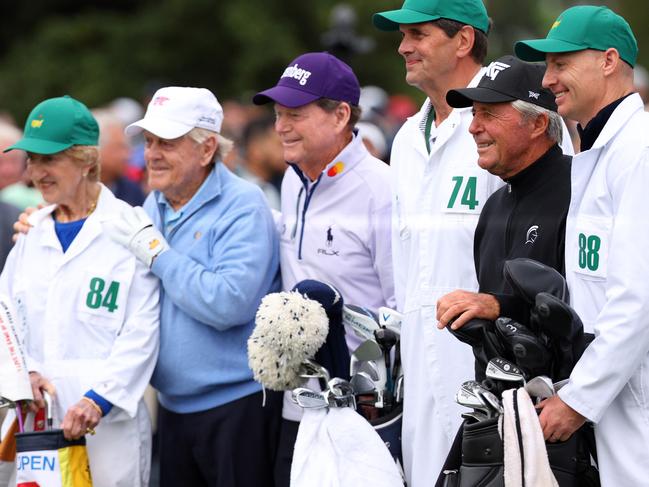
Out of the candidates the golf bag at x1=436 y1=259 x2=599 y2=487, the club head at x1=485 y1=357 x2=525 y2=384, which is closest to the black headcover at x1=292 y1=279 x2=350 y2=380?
the golf bag at x1=436 y1=259 x2=599 y2=487

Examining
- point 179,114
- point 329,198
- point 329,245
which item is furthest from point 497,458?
point 179,114

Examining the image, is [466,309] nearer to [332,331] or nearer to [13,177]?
[332,331]

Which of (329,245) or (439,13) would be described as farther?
(329,245)

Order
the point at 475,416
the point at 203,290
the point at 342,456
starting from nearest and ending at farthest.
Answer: the point at 475,416 → the point at 342,456 → the point at 203,290

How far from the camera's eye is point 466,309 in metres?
4.40

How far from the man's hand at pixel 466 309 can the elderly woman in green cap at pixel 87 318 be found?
177 centimetres

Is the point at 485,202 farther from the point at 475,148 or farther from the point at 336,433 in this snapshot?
the point at 336,433

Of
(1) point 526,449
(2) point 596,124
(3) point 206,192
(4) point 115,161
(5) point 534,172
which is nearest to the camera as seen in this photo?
(1) point 526,449

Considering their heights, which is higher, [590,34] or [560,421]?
[590,34]

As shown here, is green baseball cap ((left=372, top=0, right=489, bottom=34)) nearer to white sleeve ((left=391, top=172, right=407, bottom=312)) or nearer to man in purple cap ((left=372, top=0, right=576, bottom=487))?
man in purple cap ((left=372, top=0, right=576, bottom=487))

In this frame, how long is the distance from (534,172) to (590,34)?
23.8 inches

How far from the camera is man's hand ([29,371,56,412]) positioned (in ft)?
18.4

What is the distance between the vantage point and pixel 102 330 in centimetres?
573

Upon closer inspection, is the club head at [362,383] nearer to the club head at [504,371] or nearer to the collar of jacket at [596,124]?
the club head at [504,371]
